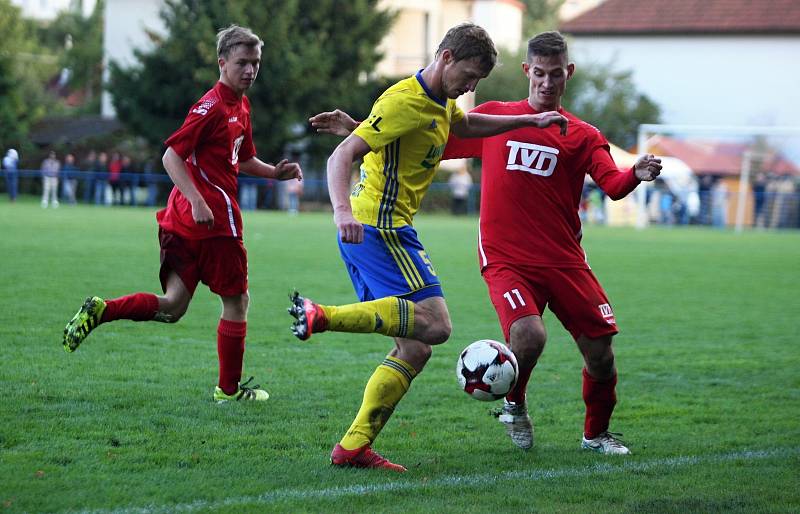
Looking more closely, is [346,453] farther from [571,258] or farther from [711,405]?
[711,405]

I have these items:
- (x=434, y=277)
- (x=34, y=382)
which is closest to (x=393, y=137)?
(x=434, y=277)

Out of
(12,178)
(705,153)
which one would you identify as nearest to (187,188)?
(12,178)

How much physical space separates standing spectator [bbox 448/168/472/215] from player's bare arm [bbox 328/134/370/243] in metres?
33.8

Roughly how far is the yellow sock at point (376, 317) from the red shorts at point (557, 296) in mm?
779

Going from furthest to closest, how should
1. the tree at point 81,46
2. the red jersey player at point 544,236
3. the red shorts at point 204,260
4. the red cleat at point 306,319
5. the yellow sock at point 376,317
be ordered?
the tree at point 81,46 < the red shorts at point 204,260 < the red jersey player at point 544,236 < the yellow sock at point 376,317 < the red cleat at point 306,319

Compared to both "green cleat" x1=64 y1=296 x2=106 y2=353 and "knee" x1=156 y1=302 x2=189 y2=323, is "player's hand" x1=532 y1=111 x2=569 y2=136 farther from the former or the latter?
"green cleat" x1=64 y1=296 x2=106 y2=353

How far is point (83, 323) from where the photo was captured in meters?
6.21

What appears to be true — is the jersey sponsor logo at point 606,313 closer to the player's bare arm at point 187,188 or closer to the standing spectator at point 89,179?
the player's bare arm at point 187,188

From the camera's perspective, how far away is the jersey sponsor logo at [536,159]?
5883 millimetres

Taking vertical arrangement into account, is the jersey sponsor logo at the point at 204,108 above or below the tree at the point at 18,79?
below

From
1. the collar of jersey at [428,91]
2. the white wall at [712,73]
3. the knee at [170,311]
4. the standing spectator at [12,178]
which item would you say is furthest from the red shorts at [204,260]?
the white wall at [712,73]

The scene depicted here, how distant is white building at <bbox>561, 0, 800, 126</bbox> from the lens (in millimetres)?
55656

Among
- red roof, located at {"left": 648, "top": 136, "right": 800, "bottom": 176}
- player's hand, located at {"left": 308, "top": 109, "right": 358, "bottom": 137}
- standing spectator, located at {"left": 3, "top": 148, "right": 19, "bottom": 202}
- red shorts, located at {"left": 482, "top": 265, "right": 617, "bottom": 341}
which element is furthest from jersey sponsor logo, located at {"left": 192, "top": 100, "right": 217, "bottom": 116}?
red roof, located at {"left": 648, "top": 136, "right": 800, "bottom": 176}

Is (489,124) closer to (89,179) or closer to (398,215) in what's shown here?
(398,215)
